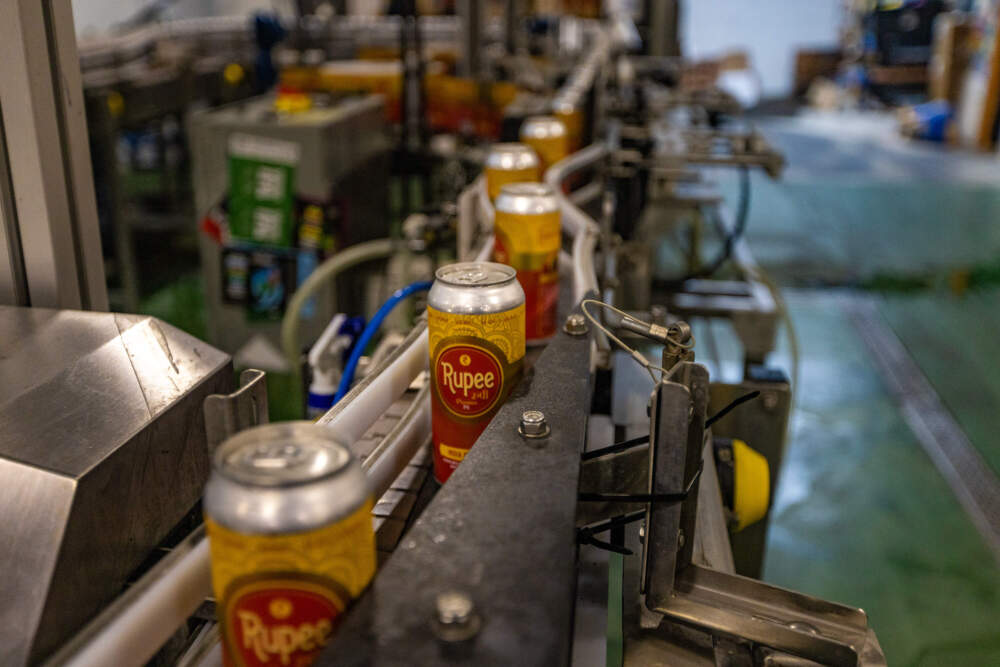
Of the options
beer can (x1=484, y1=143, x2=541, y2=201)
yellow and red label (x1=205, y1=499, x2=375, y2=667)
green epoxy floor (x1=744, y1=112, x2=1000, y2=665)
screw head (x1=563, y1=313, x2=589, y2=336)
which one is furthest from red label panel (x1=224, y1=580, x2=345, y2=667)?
green epoxy floor (x1=744, y1=112, x2=1000, y2=665)

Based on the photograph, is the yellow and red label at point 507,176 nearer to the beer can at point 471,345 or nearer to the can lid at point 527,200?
the can lid at point 527,200

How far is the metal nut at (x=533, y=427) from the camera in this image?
688mm

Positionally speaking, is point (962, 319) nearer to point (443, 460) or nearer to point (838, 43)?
point (443, 460)

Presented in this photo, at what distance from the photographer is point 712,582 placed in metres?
0.75

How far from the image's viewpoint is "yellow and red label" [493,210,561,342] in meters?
1.03

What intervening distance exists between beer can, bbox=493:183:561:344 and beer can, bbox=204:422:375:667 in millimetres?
547

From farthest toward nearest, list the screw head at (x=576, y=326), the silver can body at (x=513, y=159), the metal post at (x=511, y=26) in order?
the metal post at (x=511, y=26) → the silver can body at (x=513, y=159) → the screw head at (x=576, y=326)

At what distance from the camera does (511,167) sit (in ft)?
4.43

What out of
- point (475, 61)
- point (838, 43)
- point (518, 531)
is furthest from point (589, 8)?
point (838, 43)

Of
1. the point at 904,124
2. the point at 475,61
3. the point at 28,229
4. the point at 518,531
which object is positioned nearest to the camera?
the point at 518,531

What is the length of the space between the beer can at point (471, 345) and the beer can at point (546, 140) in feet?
2.92

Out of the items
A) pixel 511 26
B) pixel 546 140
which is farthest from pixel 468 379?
pixel 511 26

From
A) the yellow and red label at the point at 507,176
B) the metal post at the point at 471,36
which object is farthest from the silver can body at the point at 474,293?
the metal post at the point at 471,36

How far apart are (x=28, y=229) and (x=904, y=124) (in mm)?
9003
